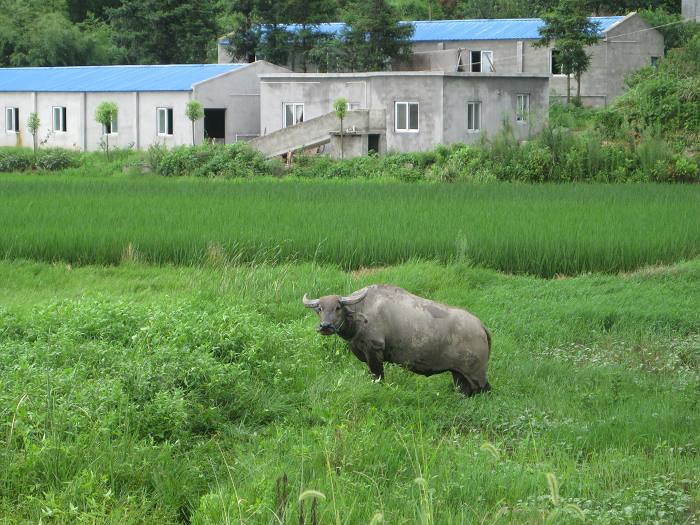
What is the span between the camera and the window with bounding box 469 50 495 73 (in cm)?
4347

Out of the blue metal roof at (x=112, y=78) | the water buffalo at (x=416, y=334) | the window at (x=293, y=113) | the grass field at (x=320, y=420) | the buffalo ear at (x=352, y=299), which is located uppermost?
the blue metal roof at (x=112, y=78)

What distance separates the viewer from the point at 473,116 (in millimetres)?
35625

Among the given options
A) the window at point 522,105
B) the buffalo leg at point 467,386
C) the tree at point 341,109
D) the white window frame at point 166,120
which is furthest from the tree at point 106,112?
the buffalo leg at point 467,386

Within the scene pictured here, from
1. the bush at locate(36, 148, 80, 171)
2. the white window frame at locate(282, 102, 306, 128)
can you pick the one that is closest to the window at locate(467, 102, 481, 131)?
the white window frame at locate(282, 102, 306, 128)

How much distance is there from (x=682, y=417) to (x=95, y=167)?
28027 millimetres

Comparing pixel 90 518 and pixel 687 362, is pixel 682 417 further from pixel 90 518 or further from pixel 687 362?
pixel 90 518

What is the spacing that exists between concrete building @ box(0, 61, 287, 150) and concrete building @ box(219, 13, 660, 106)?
5.85 m

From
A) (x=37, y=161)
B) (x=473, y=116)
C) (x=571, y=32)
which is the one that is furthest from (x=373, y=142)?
(x=37, y=161)

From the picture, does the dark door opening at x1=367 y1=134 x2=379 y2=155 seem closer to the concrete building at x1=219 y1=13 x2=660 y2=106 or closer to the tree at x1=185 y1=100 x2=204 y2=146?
the tree at x1=185 y1=100 x2=204 y2=146

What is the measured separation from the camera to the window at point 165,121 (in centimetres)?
3919

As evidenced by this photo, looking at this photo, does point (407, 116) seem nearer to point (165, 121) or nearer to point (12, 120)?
point (165, 121)

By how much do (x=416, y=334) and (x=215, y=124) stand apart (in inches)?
1286

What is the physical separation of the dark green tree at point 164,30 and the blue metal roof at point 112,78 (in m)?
5.55

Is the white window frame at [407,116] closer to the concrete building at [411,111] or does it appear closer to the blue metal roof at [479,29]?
the concrete building at [411,111]
